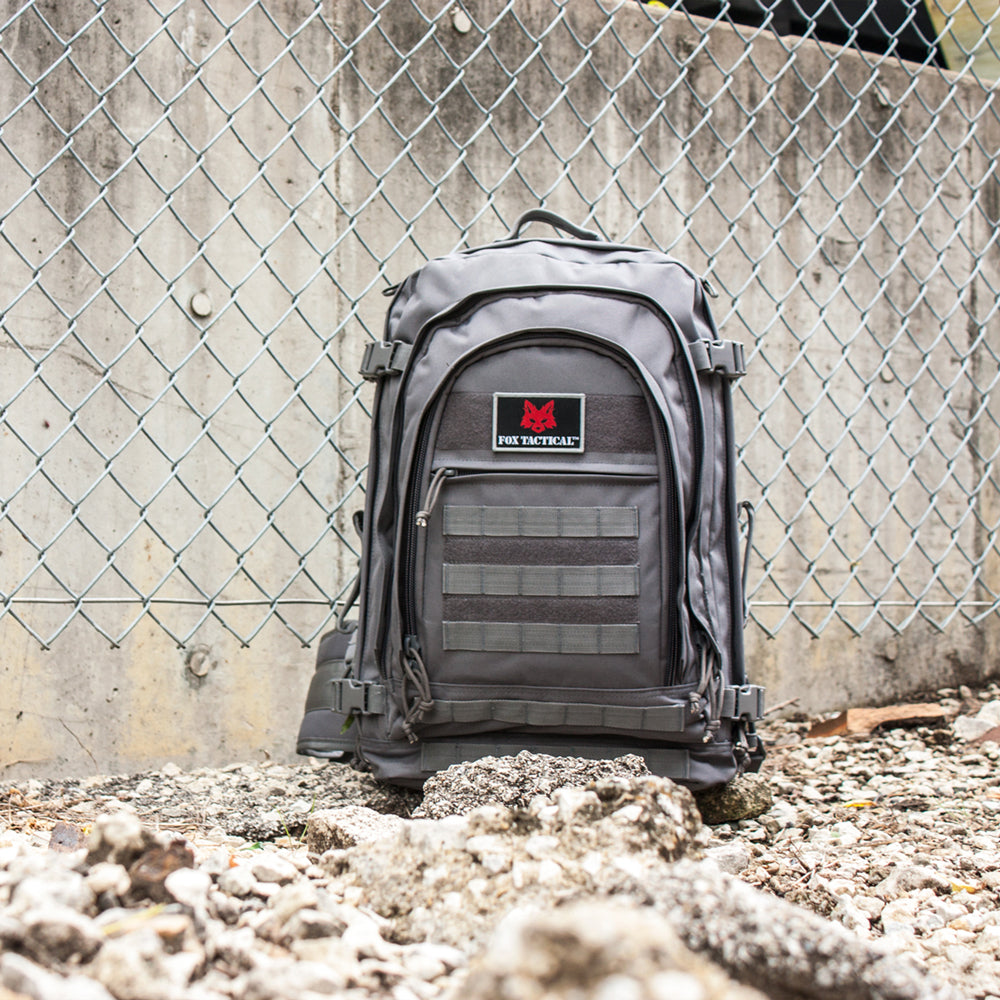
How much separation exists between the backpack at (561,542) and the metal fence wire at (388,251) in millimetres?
521

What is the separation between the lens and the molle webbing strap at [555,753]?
1.53 metres

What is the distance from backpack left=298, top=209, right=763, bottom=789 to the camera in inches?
59.7

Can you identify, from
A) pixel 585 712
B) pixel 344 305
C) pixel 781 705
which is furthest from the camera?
pixel 781 705

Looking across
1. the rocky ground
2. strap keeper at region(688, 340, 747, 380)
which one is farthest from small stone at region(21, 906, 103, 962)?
strap keeper at region(688, 340, 747, 380)

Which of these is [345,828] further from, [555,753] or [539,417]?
[539,417]

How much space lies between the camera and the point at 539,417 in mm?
1540

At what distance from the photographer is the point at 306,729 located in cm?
179

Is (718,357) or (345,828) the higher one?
(718,357)

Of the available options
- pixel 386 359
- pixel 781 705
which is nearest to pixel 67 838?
pixel 386 359

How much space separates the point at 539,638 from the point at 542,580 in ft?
0.29

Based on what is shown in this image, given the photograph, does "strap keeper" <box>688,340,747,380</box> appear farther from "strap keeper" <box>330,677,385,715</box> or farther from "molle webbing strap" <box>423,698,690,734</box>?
"strap keeper" <box>330,677,385,715</box>

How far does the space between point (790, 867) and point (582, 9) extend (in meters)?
1.87

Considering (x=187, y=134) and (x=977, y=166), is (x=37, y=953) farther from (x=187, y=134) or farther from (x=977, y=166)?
(x=977, y=166)

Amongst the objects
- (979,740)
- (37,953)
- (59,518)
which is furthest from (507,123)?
(37,953)
